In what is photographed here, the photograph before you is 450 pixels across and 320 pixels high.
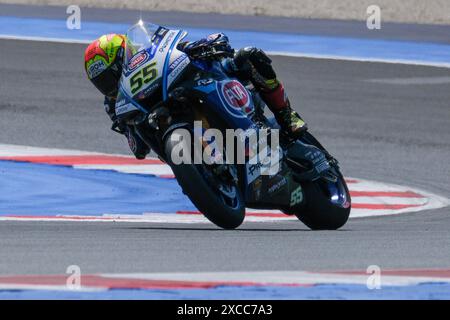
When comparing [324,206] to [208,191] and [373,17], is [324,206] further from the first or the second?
[373,17]

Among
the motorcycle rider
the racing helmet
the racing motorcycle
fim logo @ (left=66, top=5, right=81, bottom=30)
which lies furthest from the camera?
fim logo @ (left=66, top=5, right=81, bottom=30)

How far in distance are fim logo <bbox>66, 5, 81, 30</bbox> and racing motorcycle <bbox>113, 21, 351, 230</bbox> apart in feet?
44.6

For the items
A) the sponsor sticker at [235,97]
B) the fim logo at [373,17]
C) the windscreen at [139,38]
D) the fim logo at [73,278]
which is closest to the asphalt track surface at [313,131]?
the fim logo at [73,278]

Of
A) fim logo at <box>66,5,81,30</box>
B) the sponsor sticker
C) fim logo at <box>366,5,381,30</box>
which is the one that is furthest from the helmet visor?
fim logo at <box>366,5,381,30</box>

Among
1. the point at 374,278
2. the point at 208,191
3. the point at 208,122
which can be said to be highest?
the point at 208,122

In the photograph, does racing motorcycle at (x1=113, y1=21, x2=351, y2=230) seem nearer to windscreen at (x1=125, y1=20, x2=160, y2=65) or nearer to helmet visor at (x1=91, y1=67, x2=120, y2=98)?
windscreen at (x1=125, y1=20, x2=160, y2=65)

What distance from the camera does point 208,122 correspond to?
8828 millimetres

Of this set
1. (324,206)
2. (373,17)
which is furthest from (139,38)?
(373,17)

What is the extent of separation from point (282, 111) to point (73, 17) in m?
14.9

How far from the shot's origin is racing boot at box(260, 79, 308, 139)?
9266 mm

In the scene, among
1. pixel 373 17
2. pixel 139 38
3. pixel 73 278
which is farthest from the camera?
pixel 373 17

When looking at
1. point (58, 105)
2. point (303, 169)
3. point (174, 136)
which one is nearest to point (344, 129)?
point (58, 105)
